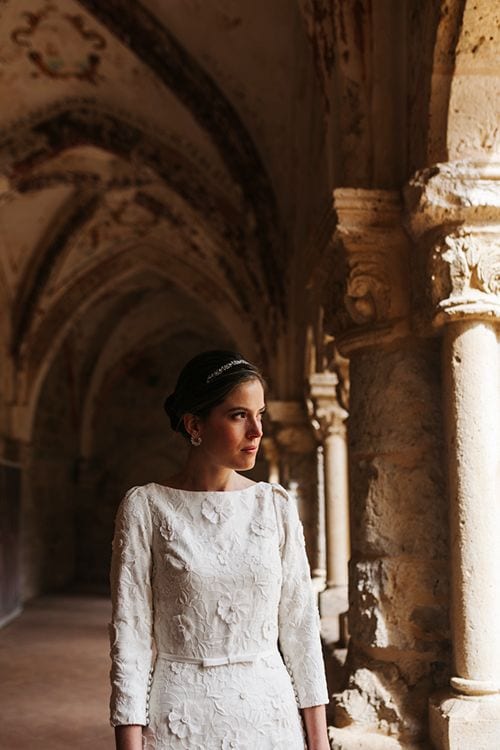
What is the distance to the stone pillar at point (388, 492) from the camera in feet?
8.28

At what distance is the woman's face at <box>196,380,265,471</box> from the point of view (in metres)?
1.32

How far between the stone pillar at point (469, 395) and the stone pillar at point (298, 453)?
4192 mm

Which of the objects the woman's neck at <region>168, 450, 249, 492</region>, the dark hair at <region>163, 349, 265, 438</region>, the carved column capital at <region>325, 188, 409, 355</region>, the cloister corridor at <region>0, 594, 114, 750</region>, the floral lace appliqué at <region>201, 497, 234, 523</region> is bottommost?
the cloister corridor at <region>0, 594, 114, 750</region>

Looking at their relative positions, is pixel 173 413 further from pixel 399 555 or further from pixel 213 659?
pixel 399 555

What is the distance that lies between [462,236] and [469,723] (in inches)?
56.4

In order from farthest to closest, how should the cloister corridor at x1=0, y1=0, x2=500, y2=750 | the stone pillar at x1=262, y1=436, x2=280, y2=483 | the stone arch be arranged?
1. the stone arch
2. the stone pillar at x1=262, y1=436, x2=280, y2=483
3. the cloister corridor at x1=0, y1=0, x2=500, y2=750

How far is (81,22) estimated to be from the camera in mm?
5652

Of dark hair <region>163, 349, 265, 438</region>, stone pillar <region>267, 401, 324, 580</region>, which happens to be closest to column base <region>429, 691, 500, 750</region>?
dark hair <region>163, 349, 265, 438</region>

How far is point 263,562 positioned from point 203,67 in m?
5.03

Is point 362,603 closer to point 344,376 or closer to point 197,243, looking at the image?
point 344,376

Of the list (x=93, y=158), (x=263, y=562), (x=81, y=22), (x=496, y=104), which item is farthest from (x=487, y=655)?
(x=93, y=158)

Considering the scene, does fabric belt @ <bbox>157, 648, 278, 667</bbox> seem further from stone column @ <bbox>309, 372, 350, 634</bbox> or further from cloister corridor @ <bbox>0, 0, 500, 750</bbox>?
stone column @ <bbox>309, 372, 350, 634</bbox>

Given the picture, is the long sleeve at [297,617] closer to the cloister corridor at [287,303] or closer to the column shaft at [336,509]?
the cloister corridor at [287,303]

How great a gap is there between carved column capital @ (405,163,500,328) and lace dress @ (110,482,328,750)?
1.33m
